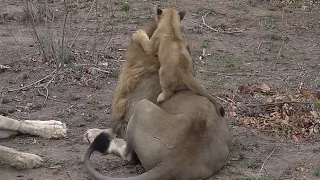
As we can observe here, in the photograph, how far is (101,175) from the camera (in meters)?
5.02

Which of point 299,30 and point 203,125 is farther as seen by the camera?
point 299,30

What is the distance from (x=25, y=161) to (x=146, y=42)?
1264mm

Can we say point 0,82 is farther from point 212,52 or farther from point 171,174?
point 171,174

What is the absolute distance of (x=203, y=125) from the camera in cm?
510

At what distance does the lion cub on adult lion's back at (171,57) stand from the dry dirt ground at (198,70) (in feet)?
2.02

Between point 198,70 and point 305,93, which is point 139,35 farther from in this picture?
point 198,70

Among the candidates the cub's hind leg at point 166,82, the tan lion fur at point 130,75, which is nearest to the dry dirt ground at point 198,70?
the tan lion fur at point 130,75

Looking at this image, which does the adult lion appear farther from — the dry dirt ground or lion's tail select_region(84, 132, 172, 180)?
the dry dirt ground

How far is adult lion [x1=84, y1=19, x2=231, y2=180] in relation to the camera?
492cm

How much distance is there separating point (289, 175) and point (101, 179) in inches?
54.4

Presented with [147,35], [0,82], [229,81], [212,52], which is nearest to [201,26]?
[212,52]

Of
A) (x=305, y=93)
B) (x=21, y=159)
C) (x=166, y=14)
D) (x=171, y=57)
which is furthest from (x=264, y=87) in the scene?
(x=21, y=159)

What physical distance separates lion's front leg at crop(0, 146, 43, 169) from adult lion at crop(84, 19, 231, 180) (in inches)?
15.7

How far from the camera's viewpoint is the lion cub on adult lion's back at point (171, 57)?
529cm
